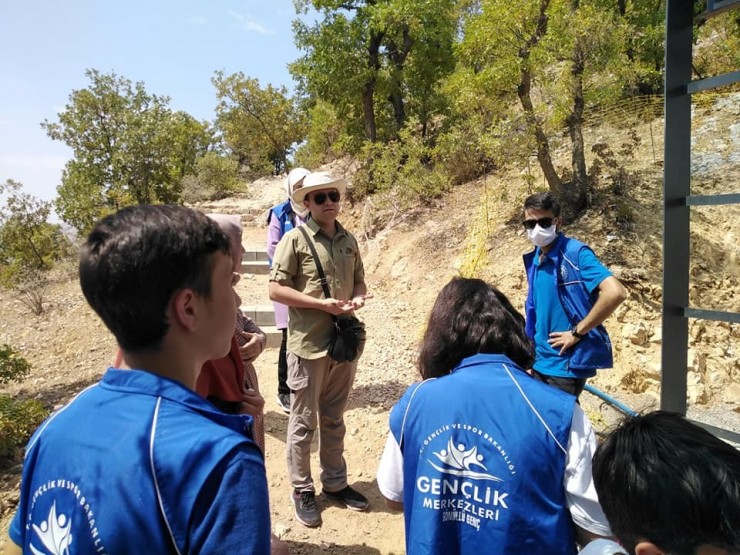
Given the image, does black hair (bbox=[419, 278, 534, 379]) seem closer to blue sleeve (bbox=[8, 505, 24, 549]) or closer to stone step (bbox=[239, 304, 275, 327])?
blue sleeve (bbox=[8, 505, 24, 549])

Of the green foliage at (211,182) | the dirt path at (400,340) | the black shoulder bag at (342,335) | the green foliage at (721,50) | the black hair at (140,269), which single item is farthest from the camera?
the green foliage at (211,182)

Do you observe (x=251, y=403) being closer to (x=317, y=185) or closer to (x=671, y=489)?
(x=317, y=185)

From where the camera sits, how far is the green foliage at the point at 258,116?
73.6ft

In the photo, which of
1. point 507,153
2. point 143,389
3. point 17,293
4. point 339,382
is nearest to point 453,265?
point 507,153

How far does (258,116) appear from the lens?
75.6ft

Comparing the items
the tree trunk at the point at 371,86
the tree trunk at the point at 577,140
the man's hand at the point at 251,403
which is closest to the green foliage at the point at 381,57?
the tree trunk at the point at 371,86

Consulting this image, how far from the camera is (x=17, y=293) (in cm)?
1041

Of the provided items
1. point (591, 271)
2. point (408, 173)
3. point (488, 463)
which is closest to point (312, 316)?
point (591, 271)

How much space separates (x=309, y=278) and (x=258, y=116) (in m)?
22.0

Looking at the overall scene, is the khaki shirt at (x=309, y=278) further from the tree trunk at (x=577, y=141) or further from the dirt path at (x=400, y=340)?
the tree trunk at (x=577, y=141)

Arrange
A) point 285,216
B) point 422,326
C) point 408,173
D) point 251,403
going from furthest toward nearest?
point 408,173
point 422,326
point 285,216
point 251,403

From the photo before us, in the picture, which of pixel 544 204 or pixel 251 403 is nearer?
pixel 251 403

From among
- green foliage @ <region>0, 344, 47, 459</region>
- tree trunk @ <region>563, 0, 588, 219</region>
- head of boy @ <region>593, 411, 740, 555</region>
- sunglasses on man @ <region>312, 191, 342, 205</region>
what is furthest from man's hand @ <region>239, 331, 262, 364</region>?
tree trunk @ <region>563, 0, 588, 219</region>

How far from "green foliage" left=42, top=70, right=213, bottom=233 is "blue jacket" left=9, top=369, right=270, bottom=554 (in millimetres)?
12782
